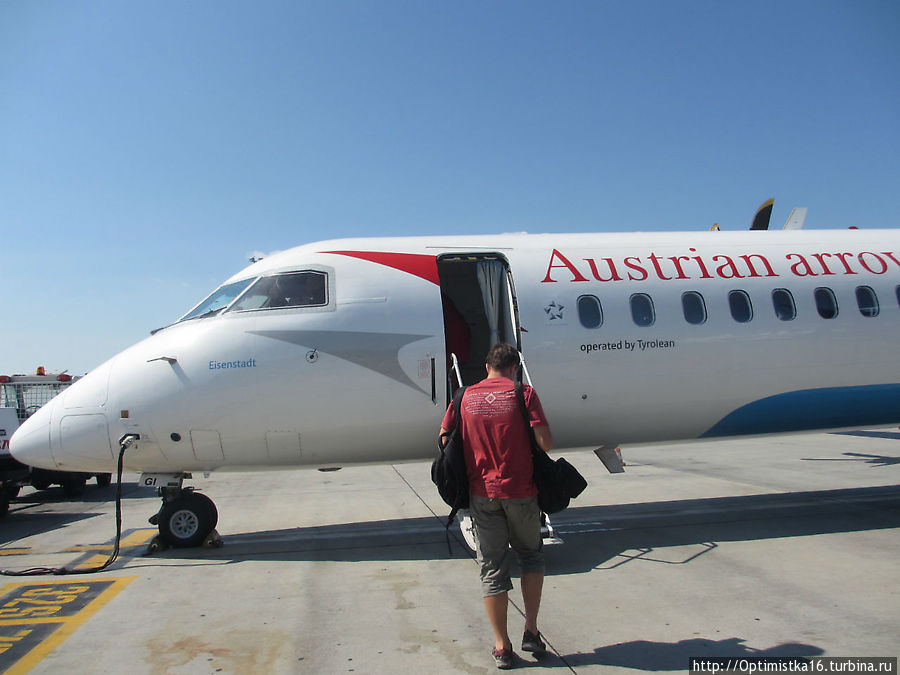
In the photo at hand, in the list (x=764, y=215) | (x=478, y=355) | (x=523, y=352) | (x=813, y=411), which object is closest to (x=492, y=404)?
(x=523, y=352)

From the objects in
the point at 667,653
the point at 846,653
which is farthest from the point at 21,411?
the point at 846,653

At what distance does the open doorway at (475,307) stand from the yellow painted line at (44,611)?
4540 mm

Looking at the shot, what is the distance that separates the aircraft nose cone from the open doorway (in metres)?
4.90

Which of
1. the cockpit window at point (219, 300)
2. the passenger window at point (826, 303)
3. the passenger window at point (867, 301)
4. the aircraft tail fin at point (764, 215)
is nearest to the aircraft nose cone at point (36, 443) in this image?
the cockpit window at point (219, 300)

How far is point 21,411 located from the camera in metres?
12.4

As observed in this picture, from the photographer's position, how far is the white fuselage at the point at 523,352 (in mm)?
7582

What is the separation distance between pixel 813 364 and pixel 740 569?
3.39m

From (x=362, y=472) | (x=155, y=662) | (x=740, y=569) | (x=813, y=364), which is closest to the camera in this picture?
(x=155, y=662)

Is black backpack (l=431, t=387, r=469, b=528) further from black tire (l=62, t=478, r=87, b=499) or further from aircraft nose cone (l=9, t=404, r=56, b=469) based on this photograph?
black tire (l=62, t=478, r=87, b=499)

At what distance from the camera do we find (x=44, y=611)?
19.2ft

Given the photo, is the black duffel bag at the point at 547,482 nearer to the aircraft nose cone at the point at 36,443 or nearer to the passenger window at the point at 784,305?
the passenger window at the point at 784,305

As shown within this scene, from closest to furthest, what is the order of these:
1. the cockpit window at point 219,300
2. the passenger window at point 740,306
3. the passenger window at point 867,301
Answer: the cockpit window at point 219,300
the passenger window at point 740,306
the passenger window at point 867,301

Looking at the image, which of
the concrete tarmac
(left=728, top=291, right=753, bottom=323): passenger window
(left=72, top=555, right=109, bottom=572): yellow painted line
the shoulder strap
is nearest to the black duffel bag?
the shoulder strap

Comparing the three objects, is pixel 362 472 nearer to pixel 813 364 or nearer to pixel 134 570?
pixel 134 570
